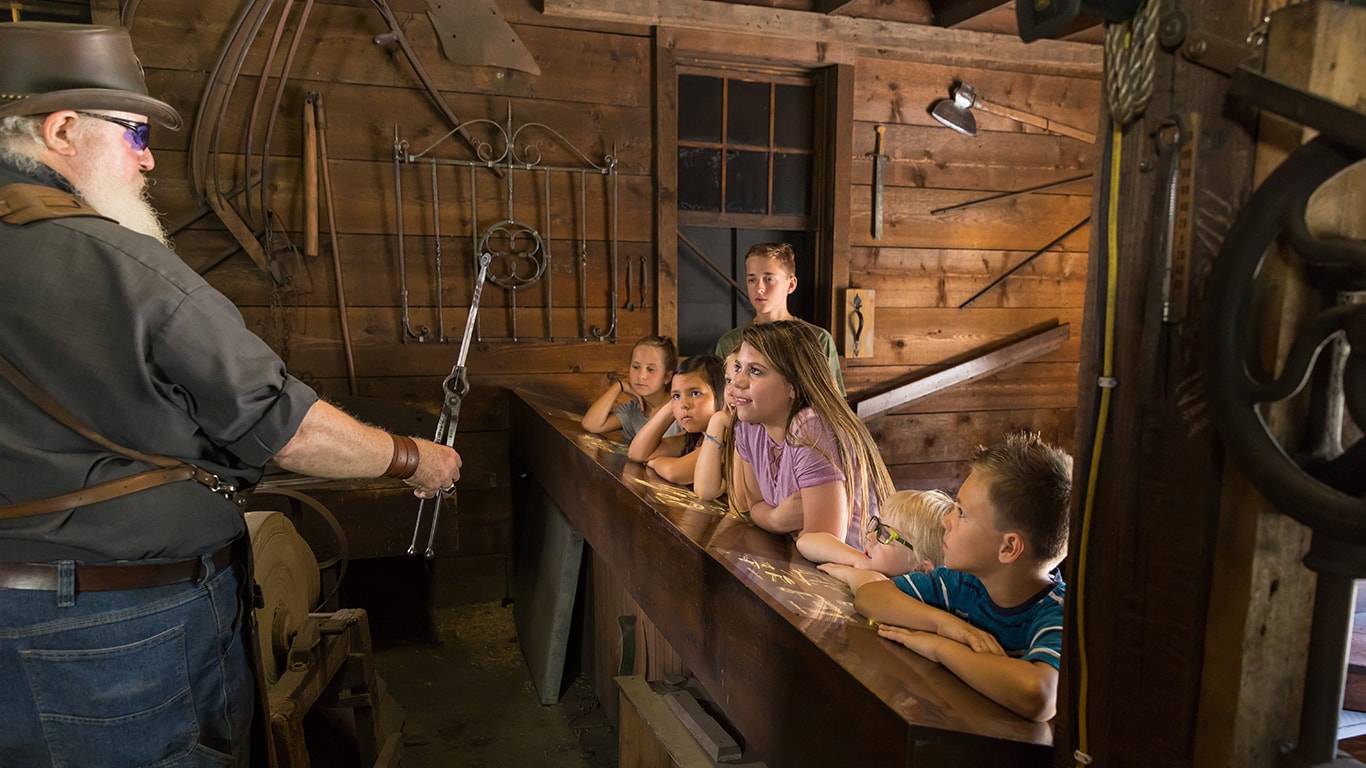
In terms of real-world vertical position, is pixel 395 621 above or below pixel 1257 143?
below

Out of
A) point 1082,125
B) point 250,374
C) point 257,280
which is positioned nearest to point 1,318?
point 250,374

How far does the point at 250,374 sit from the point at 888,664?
1.07 metres

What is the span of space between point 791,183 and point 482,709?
2.78 m

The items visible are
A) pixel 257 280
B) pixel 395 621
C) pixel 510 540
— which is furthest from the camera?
pixel 510 540

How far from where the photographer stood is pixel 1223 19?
27.0 inches

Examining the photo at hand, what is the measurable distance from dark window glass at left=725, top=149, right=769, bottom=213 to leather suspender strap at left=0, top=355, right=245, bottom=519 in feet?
9.93

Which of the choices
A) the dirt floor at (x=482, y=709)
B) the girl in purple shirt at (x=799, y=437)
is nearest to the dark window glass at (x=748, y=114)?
the girl in purple shirt at (x=799, y=437)

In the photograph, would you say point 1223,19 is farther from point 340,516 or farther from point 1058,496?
point 340,516

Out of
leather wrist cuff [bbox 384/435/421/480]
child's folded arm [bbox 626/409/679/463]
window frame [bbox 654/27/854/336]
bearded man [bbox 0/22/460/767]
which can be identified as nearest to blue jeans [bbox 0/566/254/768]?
bearded man [bbox 0/22/460/767]

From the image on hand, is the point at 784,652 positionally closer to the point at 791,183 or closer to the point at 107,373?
the point at 107,373

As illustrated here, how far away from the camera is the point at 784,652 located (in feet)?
3.88

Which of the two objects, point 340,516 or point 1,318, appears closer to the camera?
point 1,318

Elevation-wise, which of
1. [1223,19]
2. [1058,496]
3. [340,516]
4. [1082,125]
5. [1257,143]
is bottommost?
[340,516]

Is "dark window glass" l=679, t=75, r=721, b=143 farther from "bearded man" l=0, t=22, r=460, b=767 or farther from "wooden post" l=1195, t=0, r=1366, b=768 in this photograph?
"wooden post" l=1195, t=0, r=1366, b=768
